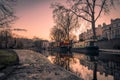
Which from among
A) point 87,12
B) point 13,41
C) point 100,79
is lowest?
point 100,79

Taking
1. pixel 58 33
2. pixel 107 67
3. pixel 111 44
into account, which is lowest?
pixel 107 67

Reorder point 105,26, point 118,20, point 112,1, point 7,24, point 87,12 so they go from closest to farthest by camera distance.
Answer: point 7,24 → point 112,1 → point 87,12 → point 118,20 → point 105,26

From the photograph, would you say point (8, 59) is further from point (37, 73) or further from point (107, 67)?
point (107, 67)

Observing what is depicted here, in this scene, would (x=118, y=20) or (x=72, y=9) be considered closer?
(x=72, y=9)

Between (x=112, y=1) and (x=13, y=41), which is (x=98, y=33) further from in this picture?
(x=112, y=1)

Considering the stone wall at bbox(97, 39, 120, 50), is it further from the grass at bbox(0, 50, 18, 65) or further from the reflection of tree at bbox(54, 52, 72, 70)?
the grass at bbox(0, 50, 18, 65)

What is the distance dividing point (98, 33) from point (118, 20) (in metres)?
38.0

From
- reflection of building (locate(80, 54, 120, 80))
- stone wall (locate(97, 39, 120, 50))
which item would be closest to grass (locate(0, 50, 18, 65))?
reflection of building (locate(80, 54, 120, 80))

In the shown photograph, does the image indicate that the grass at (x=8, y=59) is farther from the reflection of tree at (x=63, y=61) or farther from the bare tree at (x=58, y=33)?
the bare tree at (x=58, y=33)

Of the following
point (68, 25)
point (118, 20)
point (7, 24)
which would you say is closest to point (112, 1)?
point (7, 24)

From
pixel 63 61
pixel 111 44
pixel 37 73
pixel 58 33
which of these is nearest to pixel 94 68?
pixel 37 73

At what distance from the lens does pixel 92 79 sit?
9703 mm

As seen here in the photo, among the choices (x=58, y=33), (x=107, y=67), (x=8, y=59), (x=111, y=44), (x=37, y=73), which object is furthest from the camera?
(x=58, y=33)

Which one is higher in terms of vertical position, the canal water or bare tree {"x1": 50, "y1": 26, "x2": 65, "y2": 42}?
bare tree {"x1": 50, "y1": 26, "x2": 65, "y2": 42}
